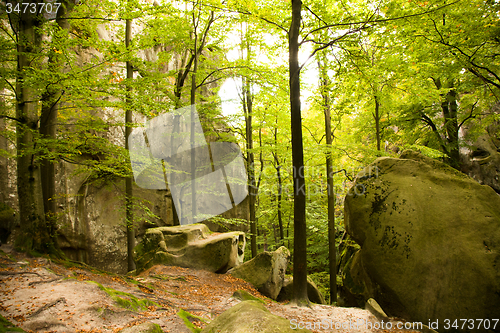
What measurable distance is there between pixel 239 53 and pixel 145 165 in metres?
7.94

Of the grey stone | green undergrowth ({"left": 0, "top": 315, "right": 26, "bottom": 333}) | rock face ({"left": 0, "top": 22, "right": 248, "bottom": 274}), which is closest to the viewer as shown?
green undergrowth ({"left": 0, "top": 315, "right": 26, "bottom": 333})

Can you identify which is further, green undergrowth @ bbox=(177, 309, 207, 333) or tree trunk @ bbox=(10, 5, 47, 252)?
tree trunk @ bbox=(10, 5, 47, 252)

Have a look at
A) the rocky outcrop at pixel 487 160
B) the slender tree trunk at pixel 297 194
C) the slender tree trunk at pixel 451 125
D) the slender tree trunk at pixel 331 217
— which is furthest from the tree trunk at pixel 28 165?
the rocky outcrop at pixel 487 160

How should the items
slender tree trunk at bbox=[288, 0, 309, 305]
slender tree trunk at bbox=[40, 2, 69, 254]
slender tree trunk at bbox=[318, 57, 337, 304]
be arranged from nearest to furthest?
slender tree trunk at bbox=[40, 2, 69, 254], slender tree trunk at bbox=[288, 0, 309, 305], slender tree trunk at bbox=[318, 57, 337, 304]

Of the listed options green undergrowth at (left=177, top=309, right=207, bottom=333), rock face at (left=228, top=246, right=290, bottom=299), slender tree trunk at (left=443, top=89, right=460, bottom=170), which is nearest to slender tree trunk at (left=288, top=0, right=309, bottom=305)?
rock face at (left=228, top=246, right=290, bottom=299)

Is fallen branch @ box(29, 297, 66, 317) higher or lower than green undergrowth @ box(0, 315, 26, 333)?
lower

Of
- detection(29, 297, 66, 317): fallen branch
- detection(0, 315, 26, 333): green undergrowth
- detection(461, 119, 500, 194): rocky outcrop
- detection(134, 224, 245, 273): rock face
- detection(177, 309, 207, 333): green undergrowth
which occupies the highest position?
detection(461, 119, 500, 194): rocky outcrop

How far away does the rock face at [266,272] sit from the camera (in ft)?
26.1

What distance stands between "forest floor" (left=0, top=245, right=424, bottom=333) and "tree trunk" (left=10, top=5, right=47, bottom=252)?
42cm

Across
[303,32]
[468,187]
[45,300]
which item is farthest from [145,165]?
[468,187]

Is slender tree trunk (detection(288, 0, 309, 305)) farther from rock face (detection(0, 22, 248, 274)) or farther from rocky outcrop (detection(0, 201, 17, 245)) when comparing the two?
rocky outcrop (detection(0, 201, 17, 245))

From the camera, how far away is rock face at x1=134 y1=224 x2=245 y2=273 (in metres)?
8.60

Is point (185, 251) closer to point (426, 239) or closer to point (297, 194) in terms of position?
point (297, 194)

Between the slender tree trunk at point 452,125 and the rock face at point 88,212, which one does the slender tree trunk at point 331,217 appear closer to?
the rock face at point 88,212
